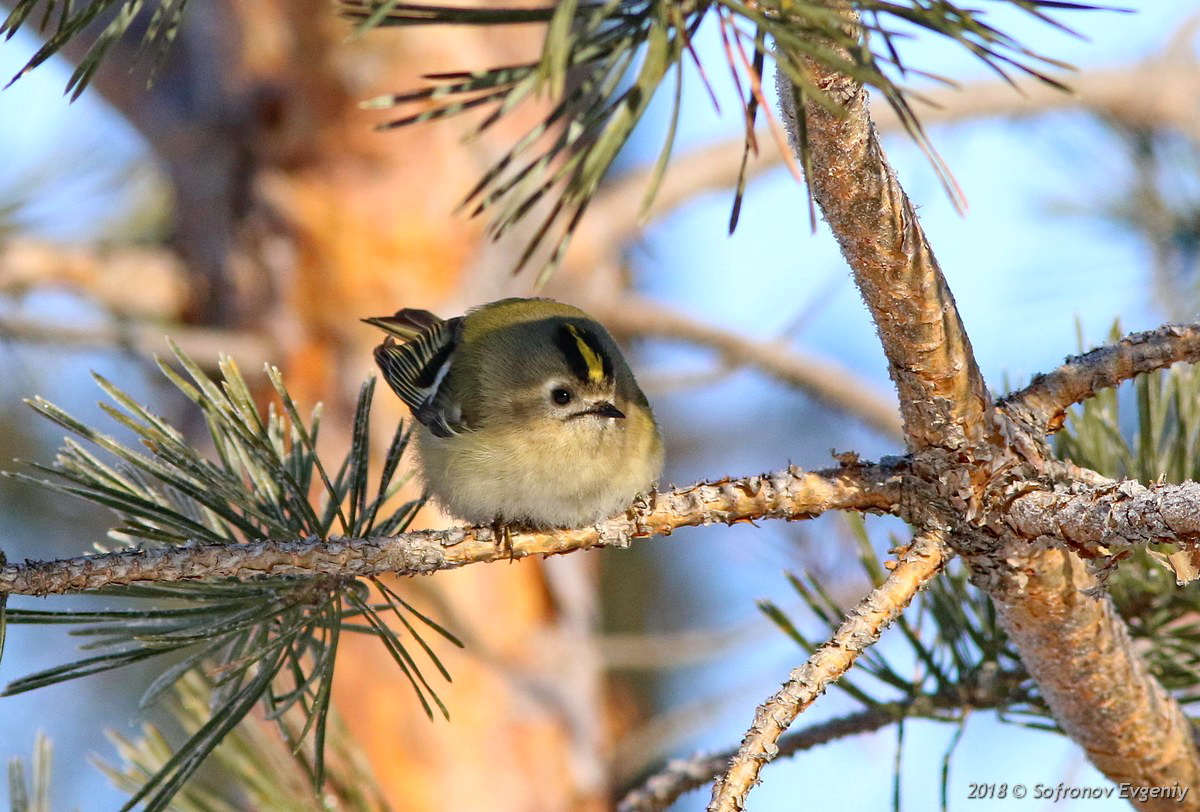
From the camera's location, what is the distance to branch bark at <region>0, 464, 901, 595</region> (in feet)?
2.69

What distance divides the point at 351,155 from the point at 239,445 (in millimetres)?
1514

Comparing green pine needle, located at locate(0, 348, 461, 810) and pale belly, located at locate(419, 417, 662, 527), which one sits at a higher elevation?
pale belly, located at locate(419, 417, 662, 527)

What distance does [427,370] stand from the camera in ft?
6.04

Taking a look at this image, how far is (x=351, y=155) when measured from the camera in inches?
96.4

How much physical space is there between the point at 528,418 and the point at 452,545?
65 centimetres

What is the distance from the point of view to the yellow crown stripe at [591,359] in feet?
5.23

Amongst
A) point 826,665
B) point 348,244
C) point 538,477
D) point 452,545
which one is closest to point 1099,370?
point 826,665

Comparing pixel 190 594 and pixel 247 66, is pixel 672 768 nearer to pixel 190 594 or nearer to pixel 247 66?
pixel 190 594

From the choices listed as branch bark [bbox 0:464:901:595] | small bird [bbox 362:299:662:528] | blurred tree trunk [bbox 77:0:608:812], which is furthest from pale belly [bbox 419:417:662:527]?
blurred tree trunk [bbox 77:0:608:812]

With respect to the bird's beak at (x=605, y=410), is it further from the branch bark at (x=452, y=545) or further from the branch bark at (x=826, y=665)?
the branch bark at (x=826, y=665)

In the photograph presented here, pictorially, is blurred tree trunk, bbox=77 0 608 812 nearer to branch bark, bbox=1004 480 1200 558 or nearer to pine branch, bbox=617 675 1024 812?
pine branch, bbox=617 675 1024 812

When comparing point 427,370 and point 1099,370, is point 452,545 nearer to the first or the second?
point 1099,370

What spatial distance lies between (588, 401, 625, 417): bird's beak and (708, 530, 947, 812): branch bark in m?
→ 0.71

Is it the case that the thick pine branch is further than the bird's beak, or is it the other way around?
the bird's beak
